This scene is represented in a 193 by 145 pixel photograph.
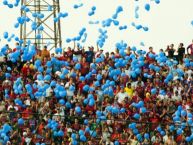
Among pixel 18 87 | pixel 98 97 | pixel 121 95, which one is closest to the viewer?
pixel 98 97

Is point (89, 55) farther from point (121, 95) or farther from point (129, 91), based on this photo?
point (121, 95)

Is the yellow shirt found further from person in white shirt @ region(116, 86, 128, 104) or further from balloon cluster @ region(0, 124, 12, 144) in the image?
balloon cluster @ region(0, 124, 12, 144)

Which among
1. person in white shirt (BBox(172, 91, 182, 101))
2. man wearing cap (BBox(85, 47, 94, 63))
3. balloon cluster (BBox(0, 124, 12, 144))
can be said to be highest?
man wearing cap (BBox(85, 47, 94, 63))

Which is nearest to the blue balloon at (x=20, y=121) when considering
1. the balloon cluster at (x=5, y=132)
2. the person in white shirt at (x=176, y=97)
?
the balloon cluster at (x=5, y=132)

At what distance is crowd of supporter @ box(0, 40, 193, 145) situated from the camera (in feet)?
51.5

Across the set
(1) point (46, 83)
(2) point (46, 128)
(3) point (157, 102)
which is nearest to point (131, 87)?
(3) point (157, 102)

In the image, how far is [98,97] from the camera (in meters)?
17.5

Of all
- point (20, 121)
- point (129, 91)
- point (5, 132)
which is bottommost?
point (5, 132)

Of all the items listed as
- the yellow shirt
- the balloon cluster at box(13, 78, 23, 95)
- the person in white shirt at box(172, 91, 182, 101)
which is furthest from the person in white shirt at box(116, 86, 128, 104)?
the balloon cluster at box(13, 78, 23, 95)

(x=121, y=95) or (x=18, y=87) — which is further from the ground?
(x=18, y=87)

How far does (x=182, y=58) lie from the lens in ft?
63.9

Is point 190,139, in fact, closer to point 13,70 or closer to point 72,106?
point 72,106

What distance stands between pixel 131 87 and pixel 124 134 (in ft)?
7.79

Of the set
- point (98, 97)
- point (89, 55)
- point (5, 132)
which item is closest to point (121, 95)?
point (98, 97)
